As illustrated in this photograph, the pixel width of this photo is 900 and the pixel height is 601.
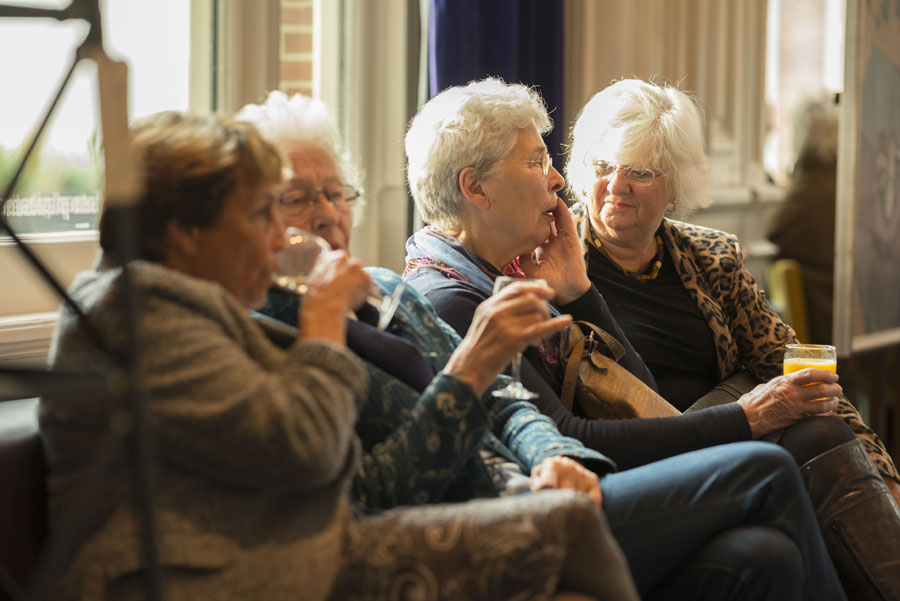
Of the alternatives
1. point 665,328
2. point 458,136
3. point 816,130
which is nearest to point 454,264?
point 458,136

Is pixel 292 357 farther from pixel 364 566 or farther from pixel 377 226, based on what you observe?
pixel 377 226

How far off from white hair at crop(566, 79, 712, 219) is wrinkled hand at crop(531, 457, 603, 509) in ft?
3.45

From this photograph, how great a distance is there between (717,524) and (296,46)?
6.01 feet

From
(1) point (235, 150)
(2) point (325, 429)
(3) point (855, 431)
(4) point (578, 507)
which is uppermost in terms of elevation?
(1) point (235, 150)

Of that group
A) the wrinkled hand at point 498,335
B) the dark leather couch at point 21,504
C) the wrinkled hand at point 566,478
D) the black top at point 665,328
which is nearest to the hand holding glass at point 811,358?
the black top at point 665,328

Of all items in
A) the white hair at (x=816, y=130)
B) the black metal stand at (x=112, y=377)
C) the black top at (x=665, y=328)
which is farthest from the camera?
the white hair at (x=816, y=130)

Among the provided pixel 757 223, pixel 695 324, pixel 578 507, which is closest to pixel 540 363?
pixel 695 324

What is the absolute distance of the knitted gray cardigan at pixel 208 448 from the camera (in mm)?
1171

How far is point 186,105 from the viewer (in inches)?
101

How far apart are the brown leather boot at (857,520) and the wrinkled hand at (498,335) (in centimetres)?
89

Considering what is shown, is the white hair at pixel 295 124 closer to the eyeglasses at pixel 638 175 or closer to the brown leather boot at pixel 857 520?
the eyeglasses at pixel 638 175

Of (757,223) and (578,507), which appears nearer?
(578,507)

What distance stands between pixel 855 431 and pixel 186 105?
175 centimetres

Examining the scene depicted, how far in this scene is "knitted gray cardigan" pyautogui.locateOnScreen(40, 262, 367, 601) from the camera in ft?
3.84
